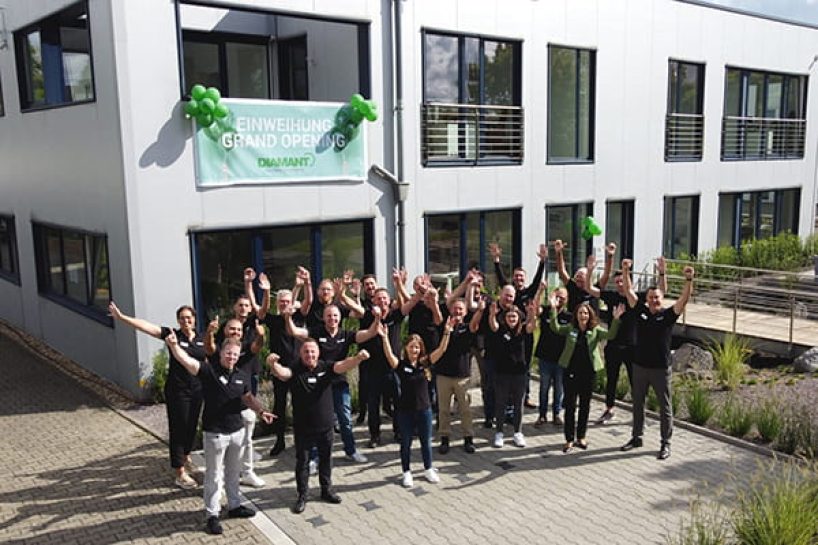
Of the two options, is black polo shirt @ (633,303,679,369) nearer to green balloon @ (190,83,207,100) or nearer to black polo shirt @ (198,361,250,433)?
black polo shirt @ (198,361,250,433)

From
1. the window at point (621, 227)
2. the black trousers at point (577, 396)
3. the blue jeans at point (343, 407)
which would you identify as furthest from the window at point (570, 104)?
the blue jeans at point (343, 407)

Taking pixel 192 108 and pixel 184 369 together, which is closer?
pixel 184 369

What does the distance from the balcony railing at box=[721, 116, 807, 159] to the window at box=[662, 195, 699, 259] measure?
1958mm

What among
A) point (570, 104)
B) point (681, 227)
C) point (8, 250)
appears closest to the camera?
point (570, 104)

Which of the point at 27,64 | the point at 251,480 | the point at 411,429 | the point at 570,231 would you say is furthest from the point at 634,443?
the point at 27,64

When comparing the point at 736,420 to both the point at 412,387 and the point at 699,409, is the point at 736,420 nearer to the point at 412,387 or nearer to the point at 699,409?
the point at 699,409

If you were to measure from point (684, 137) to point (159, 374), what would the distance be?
45.7 feet

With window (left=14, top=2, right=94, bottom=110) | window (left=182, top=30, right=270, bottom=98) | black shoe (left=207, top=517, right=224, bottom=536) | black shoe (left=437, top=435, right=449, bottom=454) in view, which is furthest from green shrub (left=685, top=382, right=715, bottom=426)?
window (left=182, top=30, right=270, bottom=98)

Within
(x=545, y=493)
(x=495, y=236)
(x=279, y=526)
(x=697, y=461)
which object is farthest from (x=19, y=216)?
(x=697, y=461)

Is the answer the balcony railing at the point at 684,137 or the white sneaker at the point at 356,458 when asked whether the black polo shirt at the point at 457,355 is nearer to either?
the white sneaker at the point at 356,458

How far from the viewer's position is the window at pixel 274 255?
11.1 m

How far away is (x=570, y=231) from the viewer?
16.1 m

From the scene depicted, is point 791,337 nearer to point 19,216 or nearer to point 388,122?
point 388,122

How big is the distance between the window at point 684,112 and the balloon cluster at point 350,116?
892cm
